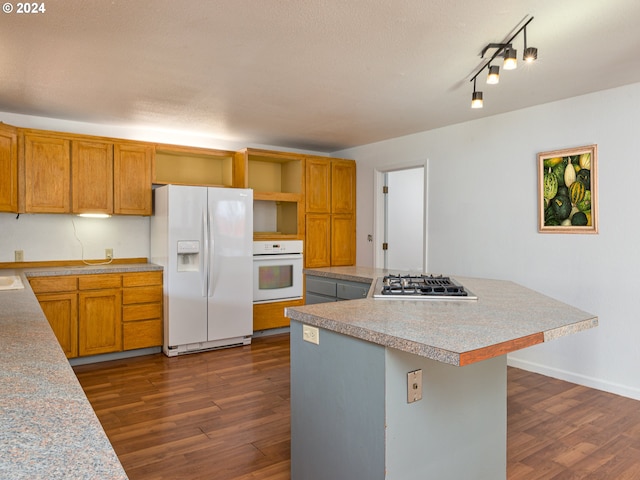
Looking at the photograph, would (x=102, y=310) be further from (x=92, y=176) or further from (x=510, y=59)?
(x=510, y=59)

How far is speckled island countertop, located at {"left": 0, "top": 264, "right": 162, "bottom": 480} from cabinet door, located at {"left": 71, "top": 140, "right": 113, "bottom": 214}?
295 centimetres

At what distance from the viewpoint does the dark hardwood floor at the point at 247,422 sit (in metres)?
2.25

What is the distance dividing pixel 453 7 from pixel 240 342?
3708 millimetres

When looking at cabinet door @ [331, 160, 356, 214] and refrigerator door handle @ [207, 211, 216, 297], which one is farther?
cabinet door @ [331, 160, 356, 214]

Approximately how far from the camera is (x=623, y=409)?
3.01m

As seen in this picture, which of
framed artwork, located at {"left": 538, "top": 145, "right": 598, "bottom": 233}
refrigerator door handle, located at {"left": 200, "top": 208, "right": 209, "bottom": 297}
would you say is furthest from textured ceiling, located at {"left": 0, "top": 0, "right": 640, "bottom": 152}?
refrigerator door handle, located at {"left": 200, "top": 208, "right": 209, "bottom": 297}

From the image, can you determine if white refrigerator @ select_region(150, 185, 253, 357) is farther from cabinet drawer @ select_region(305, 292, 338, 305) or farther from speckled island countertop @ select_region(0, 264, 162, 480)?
speckled island countertop @ select_region(0, 264, 162, 480)

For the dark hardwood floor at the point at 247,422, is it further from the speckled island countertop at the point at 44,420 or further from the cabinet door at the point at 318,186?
the cabinet door at the point at 318,186

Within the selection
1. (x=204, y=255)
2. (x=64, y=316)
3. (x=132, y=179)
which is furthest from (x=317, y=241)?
(x=64, y=316)

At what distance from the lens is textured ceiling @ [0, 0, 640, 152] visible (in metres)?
2.13

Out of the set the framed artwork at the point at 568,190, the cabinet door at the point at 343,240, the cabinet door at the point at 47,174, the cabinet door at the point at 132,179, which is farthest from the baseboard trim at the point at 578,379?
the cabinet door at the point at 47,174

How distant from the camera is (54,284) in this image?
12.4 ft

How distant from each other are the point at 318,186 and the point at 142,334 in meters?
2.65

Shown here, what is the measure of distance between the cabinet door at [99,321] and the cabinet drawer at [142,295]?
56 millimetres
